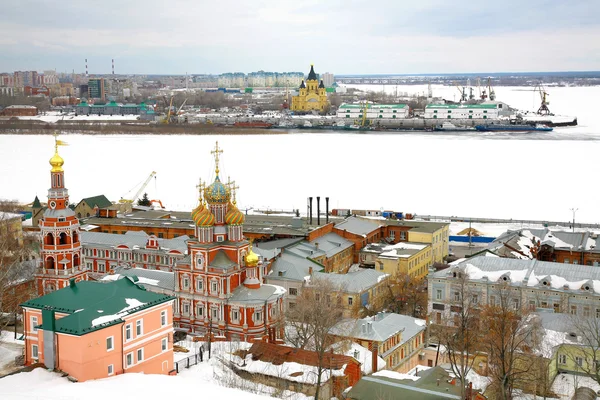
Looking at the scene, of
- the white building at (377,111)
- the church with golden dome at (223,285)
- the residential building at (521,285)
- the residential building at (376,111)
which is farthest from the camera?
the white building at (377,111)

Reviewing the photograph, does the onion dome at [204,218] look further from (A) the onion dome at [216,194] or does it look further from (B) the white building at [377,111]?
(B) the white building at [377,111]

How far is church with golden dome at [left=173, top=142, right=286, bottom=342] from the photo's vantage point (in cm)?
1722

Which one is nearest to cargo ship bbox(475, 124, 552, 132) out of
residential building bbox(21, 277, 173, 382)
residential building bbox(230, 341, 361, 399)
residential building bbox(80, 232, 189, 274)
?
residential building bbox(80, 232, 189, 274)

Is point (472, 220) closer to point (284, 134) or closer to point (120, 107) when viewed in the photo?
point (284, 134)

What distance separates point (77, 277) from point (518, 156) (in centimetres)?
4187

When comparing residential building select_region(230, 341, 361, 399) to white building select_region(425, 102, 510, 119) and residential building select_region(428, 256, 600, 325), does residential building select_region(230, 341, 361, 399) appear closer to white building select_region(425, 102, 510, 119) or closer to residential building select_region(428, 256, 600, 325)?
residential building select_region(428, 256, 600, 325)

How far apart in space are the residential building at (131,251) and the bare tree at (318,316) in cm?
508

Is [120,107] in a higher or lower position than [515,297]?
higher

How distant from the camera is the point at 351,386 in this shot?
13469 mm

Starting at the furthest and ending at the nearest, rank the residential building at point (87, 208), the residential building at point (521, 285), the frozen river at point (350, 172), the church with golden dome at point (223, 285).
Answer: the frozen river at point (350, 172) → the residential building at point (87, 208) → the residential building at point (521, 285) → the church with golden dome at point (223, 285)

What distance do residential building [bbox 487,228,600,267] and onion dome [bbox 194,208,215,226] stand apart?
8.95 metres

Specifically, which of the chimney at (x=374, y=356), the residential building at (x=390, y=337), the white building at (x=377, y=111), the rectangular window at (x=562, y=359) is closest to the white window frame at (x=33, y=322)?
the residential building at (x=390, y=337)

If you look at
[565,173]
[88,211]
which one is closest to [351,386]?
[88,211]

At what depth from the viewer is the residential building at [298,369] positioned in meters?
13.3
